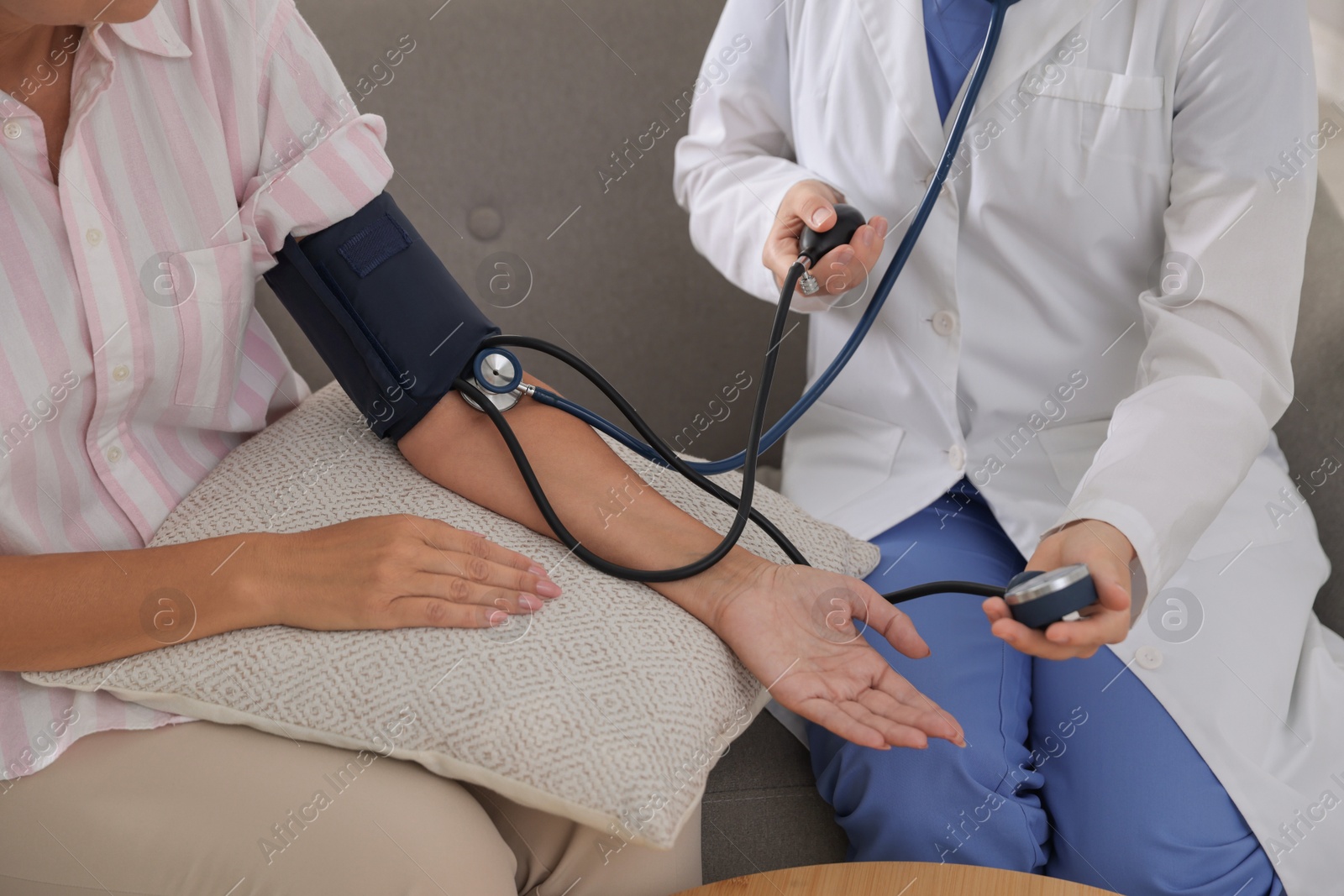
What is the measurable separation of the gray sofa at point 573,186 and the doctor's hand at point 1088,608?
514 mm

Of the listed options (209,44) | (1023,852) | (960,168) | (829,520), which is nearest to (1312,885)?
(1023,852)

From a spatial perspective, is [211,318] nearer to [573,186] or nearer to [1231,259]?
[573,186]

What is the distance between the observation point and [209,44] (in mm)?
834

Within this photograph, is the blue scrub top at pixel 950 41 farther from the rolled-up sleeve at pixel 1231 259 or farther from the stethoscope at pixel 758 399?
the rolled-up sleeve at pixel 1231 259

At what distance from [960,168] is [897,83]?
0.11 metres

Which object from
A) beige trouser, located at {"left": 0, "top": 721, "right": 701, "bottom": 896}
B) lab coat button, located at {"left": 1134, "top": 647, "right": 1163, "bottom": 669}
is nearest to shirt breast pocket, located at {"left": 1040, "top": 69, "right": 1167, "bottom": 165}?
lab coat button, located at {"left": 1134, "top": 647, "right": 1163, "bottom": 669}

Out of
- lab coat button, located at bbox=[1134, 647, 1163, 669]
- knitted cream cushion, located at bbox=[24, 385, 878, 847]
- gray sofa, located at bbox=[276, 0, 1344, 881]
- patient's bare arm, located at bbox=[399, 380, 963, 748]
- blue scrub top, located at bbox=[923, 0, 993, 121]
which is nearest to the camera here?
knitted cream cushion, located at bbox=[24, 385, 878, 847]

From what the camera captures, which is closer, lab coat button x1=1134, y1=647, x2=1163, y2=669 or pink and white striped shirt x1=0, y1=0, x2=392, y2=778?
pink and white striped shirt x1=0, y1=0, x2=392, y2=778

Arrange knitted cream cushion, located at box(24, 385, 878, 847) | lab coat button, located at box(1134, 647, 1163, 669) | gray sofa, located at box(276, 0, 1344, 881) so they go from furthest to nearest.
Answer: gray sofa, located at box(276, 0, 1344, 881), lab coat button, located at box(1134, 647, 1163, 669), knitted cream cushion, located at box(24, 385, 878, 847)

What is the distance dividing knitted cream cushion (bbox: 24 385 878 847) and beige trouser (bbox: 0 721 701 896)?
3cm

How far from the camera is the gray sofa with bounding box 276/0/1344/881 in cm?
126

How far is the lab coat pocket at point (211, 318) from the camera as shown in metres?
0.81

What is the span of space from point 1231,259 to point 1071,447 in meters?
0.24

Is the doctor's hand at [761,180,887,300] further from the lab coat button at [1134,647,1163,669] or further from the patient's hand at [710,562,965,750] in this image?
the lab coat button at [1134,647,1163,669]
